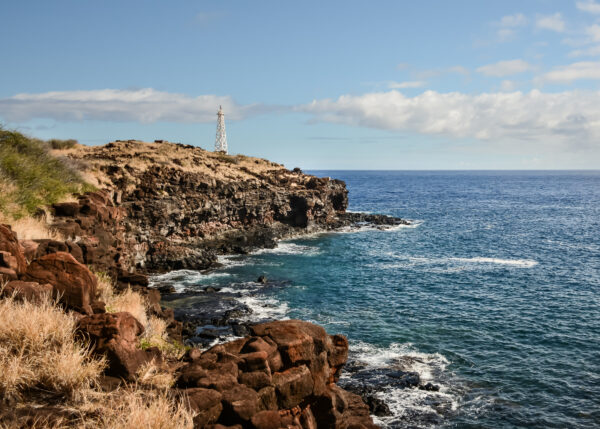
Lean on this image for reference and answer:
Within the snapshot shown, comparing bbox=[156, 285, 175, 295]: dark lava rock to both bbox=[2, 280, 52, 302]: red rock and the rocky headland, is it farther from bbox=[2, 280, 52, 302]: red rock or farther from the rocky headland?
bbox=[2, 280, 52, 302]: red rock

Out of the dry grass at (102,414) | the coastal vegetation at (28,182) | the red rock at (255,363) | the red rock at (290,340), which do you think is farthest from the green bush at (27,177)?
the red rock at (255,363)

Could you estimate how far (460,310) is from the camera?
36094 millimetres

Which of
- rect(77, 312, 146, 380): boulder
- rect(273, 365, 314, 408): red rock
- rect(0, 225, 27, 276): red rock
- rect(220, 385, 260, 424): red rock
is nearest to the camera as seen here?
rect(220, 385, 260, 424): red rock

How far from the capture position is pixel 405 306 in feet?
122

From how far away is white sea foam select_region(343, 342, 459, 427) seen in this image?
71.6 ft

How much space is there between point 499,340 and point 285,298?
18136mm

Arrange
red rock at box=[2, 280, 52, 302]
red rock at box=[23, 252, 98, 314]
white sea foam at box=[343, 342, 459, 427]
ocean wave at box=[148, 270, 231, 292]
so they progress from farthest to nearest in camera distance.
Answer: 1. ocean wave at box=[148, 270, 231, 292]
2. white sea foam at box=[343, 342, 459, 427]
3. red rock at box=[23, 252, 98, 314]
4. red rock at box=[2, 280, 52, 302]

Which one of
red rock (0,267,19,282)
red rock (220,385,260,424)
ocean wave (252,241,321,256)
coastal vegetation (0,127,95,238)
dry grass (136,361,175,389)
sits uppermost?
coastal vegetation (0,127,95,238)

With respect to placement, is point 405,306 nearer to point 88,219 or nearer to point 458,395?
point 458,395

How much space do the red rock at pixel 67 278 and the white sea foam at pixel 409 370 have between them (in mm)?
15263

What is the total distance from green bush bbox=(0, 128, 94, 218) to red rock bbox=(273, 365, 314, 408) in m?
15.2

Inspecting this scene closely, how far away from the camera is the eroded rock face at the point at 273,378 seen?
30.2 ft

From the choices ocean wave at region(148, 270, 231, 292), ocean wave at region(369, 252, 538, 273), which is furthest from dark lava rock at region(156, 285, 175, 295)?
ocean wave at region(369, 252, 538, 273)

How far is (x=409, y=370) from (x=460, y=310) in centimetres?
1236
